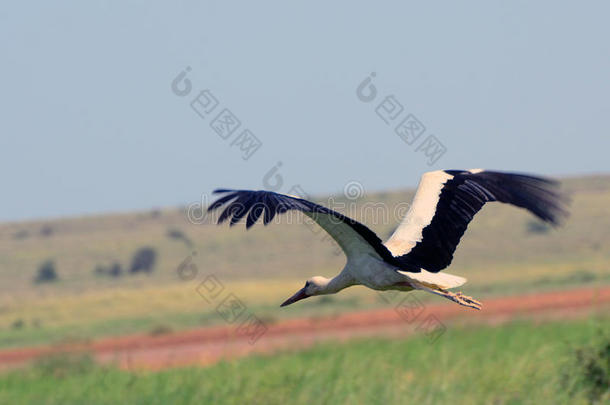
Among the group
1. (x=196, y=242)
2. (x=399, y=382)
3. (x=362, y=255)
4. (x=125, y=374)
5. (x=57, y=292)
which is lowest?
(x=57, y=292)

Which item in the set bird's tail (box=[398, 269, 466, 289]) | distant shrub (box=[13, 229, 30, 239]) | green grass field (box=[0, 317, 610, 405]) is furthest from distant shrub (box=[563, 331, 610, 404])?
distant shrub (box=[13, 229, 30, 239])

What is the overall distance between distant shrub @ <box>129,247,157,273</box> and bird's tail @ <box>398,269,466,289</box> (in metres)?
51.5

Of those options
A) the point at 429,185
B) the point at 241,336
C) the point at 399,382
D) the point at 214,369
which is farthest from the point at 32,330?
the point at 429,185

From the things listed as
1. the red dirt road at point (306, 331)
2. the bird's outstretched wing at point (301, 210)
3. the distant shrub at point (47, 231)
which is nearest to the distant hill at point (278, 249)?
the distant shrub at point (47, 231)

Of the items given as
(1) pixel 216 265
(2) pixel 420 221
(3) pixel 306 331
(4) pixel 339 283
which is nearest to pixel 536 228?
(1) pixel 216 265

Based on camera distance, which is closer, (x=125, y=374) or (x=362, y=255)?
(x=362, y=255)

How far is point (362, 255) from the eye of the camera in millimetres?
6039

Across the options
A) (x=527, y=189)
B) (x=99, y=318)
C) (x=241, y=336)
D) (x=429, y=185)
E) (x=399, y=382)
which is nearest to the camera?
(x=527, y=189)

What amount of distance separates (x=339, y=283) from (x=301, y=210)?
87cm

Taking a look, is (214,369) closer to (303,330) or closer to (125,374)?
(125,374)

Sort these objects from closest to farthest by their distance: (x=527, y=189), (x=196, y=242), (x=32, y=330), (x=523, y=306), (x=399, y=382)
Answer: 1. (x=527, y=189)
2. (x=399, y=382)
3. (x=523, y=306)
4. (x=32, y=330)
5. (x=196, y=242)

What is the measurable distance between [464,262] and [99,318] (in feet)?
64.2

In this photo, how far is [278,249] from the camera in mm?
56344

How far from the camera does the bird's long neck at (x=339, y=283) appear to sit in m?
6.08
